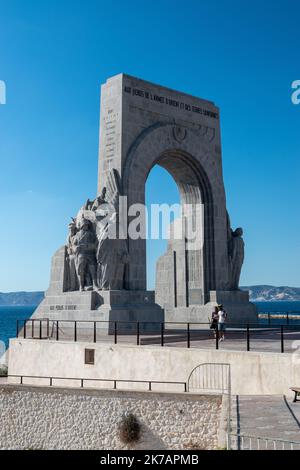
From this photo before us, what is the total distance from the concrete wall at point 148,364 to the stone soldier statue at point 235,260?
34.8 feet

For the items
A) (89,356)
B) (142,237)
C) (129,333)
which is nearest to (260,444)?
(89,356)

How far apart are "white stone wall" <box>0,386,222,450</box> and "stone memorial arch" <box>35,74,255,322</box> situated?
5578 mm

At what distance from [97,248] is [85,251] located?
454mm

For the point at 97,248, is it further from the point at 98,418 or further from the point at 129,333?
the point at 98,418

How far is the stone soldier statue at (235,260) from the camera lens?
25.3m

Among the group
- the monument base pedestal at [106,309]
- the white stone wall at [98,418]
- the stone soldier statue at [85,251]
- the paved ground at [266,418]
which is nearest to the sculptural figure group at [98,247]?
the stone soldier statue at [85,251]

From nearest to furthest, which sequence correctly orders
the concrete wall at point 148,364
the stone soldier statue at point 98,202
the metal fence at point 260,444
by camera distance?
1. the metal fence at point 260,444
2. the concrete wall at point 148,364
3. the stone soldier statue at point 98,202

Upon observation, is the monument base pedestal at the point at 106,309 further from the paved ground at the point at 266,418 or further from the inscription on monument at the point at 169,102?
the paved ground at the point at 266,418

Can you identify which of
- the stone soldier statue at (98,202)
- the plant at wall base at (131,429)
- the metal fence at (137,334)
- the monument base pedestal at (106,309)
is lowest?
the plant at wall base at (131,429)

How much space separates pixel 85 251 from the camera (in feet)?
66.9

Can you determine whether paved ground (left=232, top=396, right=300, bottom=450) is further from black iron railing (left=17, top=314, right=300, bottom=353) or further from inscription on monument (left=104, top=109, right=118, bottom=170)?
inscription on monument (left=104, top=109, right=118, bottom=170)

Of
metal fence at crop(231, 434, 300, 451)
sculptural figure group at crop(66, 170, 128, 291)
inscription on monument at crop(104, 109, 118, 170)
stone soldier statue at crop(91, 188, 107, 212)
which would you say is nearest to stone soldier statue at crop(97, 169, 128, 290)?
sculptural figure group at crop(66, 170, 128, 291)
